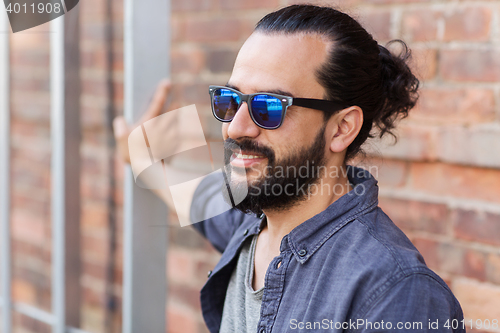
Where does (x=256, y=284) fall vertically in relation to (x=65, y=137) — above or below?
below

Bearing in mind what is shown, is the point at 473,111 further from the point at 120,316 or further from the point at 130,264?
the point at 120,316

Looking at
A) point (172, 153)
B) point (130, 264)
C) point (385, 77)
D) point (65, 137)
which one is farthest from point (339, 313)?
point (65, 137)

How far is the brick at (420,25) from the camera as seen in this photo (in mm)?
1461

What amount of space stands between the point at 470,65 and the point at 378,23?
0.33m

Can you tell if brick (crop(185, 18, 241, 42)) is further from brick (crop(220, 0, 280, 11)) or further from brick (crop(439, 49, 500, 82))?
brick (crop(439, 49, 500, 82))

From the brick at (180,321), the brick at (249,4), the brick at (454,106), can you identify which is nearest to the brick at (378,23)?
the brick at (454,106)

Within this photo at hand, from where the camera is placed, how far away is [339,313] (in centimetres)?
94

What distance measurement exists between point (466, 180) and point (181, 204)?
95cm

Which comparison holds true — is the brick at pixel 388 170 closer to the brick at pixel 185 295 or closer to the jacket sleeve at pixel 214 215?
the jacket sleeve at pixel 214 215

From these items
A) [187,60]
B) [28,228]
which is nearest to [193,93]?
[187,60]

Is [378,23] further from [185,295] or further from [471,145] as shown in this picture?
[185,295]

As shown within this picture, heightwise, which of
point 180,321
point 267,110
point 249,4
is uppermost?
point 249,4

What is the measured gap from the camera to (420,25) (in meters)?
1.48

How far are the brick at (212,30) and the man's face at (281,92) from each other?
0.74 m
